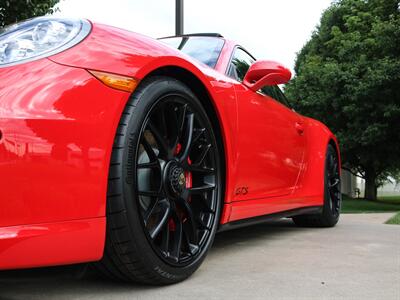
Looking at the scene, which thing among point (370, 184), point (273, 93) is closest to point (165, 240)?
point (273, 93)

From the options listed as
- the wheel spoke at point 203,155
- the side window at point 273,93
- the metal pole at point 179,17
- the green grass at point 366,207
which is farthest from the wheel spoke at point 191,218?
the green grass at point 366,207

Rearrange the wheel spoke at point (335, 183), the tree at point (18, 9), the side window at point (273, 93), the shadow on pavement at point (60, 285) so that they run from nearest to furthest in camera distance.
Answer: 1. the shadow on pavement at point (60, 285)
2. the side window at point (273, 93)
3. the wheel spoke at point (335, 183)
4. the tree at point (18, 9)

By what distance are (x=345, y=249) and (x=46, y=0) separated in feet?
23.2

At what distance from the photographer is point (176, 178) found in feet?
7.83

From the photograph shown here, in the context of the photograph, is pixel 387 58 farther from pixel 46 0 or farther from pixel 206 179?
pixel 206 179

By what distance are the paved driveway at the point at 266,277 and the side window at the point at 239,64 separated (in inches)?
46.1

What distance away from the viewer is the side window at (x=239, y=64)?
3.36 m

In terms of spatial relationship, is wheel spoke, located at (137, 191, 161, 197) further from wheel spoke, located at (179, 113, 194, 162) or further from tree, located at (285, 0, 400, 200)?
tree, located at (285, 0, 400, 200)

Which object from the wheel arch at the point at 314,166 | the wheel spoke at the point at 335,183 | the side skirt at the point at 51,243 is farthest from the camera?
the wheel spoke at the point at 335,183

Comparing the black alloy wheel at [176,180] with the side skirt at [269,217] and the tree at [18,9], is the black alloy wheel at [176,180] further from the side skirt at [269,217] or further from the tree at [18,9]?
the tree at [18,9]

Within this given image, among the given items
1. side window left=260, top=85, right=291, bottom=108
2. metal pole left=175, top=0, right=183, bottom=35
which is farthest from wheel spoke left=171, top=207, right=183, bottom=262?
metal pole left=175, top=0, right=183, bottom=35

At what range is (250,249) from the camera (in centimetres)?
347

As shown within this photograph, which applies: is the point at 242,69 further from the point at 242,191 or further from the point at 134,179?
the point at 134,179


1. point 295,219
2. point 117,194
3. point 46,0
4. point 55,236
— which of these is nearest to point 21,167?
point 55,236
